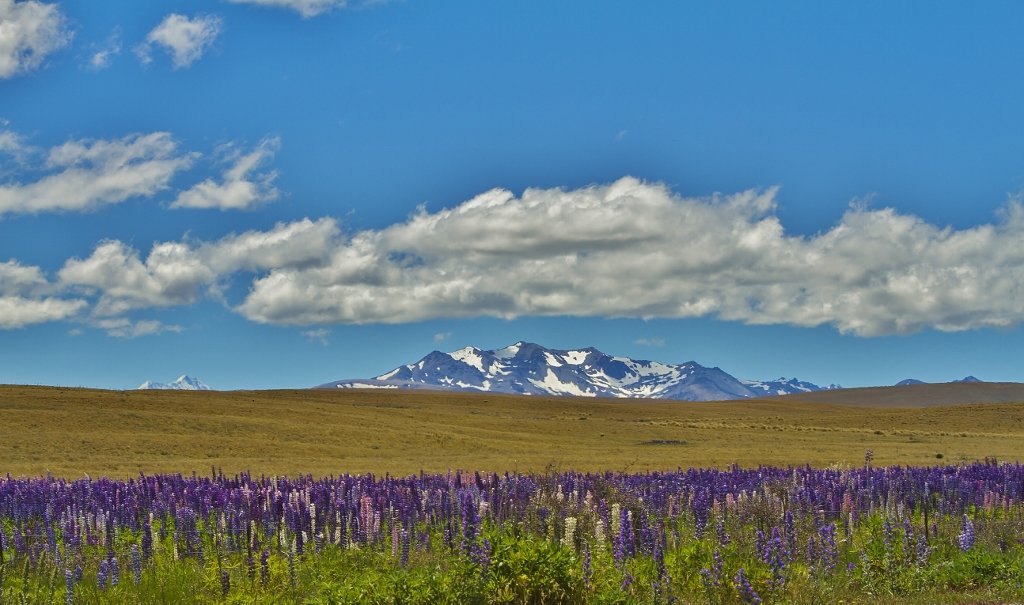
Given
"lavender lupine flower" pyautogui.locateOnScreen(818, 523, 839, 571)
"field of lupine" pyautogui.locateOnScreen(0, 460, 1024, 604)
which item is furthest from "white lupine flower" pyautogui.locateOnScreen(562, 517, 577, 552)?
"lavender lupine flower" pyautogui.locateOnScreen(818, 523, 839, 571)

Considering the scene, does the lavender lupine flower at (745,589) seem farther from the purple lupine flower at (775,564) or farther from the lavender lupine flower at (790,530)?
the lavender lupine flower at (790,530)

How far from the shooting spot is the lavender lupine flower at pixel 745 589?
974cm

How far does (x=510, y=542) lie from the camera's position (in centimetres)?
1020

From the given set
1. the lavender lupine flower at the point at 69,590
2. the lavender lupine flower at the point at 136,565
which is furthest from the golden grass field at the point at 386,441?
the lavender lupine flower at the point at 69,590

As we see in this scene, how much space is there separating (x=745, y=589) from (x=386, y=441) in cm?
4667

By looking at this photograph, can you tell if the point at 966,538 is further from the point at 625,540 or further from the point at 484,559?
the point at 484,559

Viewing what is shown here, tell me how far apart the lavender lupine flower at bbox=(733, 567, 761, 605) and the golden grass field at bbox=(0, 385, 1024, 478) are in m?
15.6

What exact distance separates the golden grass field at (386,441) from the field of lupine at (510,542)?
9.64 meters

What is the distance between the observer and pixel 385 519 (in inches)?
601

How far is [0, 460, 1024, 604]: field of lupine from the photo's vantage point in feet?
33.9

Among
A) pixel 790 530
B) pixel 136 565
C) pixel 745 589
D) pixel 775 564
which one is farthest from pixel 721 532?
pixel 136 565

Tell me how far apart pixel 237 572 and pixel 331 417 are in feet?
203

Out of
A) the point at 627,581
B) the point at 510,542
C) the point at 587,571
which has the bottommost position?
the point at 627,581

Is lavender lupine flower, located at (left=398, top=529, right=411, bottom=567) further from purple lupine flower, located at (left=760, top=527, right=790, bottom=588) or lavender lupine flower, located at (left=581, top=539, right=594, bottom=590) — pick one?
purple lupine flower, located at (left=760, top=527, right=790, bottom=588)
